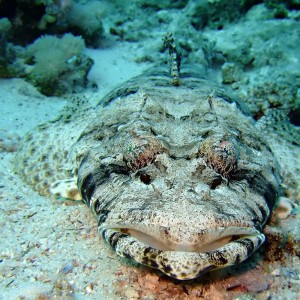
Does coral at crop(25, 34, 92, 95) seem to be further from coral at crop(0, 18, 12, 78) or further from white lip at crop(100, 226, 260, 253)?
white lip at crop(100, 226, 260, 253)

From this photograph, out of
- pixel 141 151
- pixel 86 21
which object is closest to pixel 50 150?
pixel 141 151

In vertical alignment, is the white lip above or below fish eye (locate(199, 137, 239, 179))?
below

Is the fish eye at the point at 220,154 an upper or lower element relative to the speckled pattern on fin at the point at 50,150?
upper

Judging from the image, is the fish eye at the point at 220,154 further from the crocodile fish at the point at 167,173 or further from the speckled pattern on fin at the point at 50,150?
the speckled pattern on fin at the point at 50,150

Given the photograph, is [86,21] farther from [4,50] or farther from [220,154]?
[220,154]

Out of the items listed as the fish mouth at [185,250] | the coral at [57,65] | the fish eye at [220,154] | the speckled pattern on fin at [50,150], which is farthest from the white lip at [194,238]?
the coral at [57,65]

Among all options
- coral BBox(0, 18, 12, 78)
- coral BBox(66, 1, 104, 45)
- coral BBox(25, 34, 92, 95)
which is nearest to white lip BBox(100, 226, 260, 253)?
coral BBox(25, 34, 92, 95)
